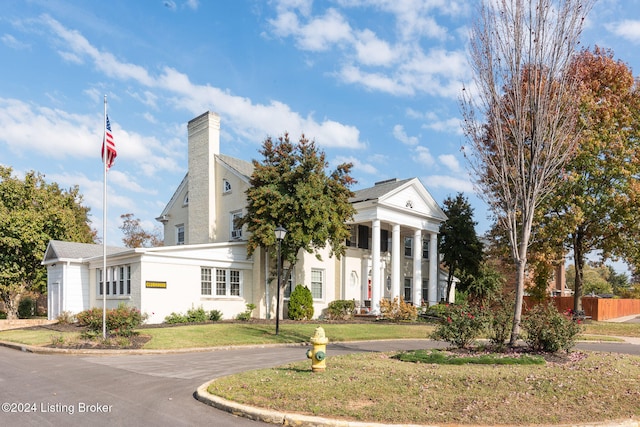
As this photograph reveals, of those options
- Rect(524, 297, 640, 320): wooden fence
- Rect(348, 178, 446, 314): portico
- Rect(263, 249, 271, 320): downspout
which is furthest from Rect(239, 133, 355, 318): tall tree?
Rect(524, 297, 640, 320): wooden fence

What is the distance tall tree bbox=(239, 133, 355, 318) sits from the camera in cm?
2433

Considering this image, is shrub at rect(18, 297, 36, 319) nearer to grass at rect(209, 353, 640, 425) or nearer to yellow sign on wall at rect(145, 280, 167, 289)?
yellow sign on wall at rect(145, 280, 167, 289)

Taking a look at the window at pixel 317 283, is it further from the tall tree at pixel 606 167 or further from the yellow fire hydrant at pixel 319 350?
the yellow fire hydrant at pixel 319 350

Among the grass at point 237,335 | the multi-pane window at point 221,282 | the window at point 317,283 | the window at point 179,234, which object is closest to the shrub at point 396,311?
the grass at point 237,335

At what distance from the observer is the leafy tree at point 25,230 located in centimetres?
3023

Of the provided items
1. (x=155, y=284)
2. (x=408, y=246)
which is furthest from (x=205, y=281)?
→ (x=408, y=246)

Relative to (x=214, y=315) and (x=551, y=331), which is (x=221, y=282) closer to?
(x=214, y=315)

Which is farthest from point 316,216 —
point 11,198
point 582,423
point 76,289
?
point 11,198

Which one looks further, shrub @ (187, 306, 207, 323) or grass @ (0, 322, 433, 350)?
shrub @ (187, 306, 207, 323)

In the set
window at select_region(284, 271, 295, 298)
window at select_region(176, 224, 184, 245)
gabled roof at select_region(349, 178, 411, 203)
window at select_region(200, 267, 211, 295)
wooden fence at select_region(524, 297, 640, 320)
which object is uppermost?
gabled roof at select_region(349, 178, 411, 203)

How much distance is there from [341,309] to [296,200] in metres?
7.90

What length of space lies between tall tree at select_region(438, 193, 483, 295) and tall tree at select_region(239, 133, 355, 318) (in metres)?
11.9

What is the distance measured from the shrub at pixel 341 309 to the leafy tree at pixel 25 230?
1806cm

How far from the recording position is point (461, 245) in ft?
116
